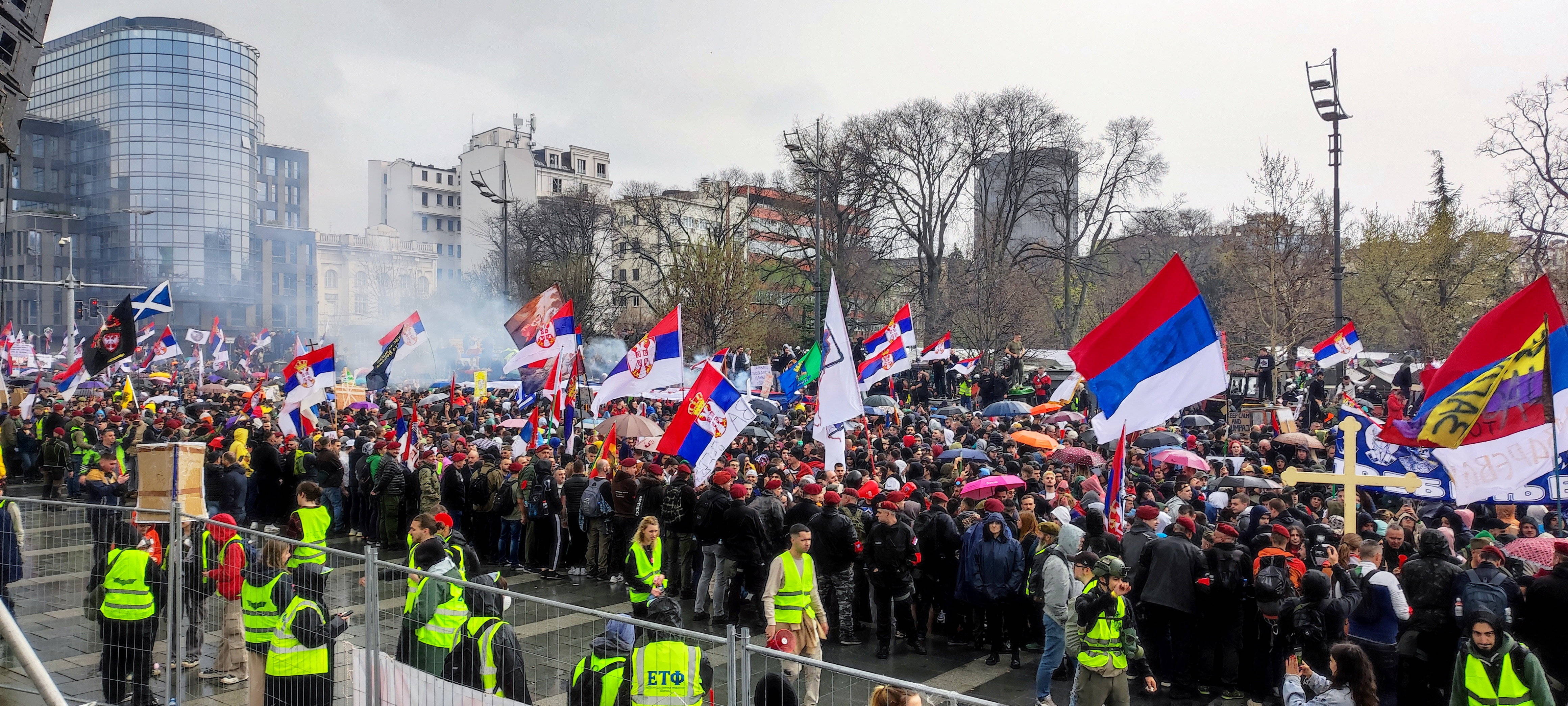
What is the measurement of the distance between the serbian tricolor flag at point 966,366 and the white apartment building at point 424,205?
253ft

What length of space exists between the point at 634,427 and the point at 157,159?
88.4 meters

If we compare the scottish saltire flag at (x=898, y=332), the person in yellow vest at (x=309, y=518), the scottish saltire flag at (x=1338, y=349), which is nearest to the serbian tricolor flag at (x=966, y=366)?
the scottish saltire flag at (x=1338, y=349)

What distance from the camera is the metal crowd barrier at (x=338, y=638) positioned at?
546cm

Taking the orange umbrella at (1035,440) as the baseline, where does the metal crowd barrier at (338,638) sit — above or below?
below

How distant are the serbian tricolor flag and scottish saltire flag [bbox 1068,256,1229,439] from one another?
23299mm

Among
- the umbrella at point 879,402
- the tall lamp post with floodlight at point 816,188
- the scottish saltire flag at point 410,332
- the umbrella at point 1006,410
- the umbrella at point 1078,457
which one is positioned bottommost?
the umbrella at point 1078,457

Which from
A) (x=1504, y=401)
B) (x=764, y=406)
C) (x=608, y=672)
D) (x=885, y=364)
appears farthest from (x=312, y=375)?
(x=1504, y=401)

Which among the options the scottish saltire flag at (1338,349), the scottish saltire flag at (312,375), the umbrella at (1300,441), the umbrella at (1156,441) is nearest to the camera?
the umbrella at (1300,441)

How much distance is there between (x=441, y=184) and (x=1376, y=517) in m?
106

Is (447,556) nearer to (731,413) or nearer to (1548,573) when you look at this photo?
(731,413)

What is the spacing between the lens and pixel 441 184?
4235 inches

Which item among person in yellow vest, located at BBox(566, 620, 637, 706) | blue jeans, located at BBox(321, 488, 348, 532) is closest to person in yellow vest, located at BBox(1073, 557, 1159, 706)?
person in yellow vest, located at BBox(566, 620, 637, 706)

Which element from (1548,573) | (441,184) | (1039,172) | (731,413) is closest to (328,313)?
(441,184)

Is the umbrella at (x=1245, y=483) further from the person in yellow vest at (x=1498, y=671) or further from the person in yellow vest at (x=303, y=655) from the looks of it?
the person in yellow vest at (x=303, y=655)
